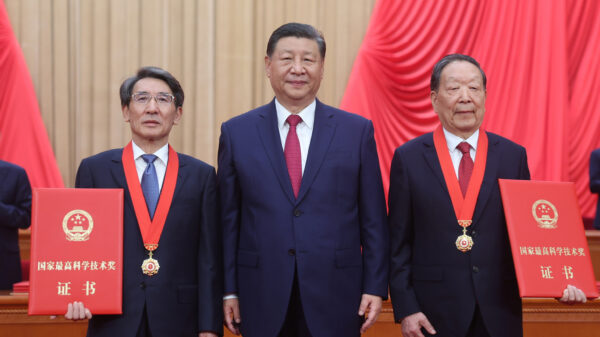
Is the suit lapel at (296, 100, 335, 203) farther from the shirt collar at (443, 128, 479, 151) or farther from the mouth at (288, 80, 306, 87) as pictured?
the shirt collar at (443, 128, 479, 151)

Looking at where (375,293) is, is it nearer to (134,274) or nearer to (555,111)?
(134,274)

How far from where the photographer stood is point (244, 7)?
446 cm

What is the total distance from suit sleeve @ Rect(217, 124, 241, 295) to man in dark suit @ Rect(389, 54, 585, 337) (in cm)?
46

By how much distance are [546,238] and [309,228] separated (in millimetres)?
663

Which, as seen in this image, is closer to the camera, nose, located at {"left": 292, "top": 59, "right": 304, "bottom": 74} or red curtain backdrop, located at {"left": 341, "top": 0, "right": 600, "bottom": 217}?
nose, located at {"left": 292, "top": 59, "right": 304, "bottom": 74}

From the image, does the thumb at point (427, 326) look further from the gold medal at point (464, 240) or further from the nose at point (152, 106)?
the nose at point (152, 106)

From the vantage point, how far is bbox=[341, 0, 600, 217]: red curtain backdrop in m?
4.34

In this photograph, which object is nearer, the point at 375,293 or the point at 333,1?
the point at 375,293

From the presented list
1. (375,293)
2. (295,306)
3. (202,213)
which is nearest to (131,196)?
(202,213)

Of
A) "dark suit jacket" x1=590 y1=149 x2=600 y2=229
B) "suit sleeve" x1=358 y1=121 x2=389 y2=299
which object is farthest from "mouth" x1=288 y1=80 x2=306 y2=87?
"dark suit jacket" x1=590 y1=149 x2=600 y2=229

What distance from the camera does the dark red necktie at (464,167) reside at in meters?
1.96

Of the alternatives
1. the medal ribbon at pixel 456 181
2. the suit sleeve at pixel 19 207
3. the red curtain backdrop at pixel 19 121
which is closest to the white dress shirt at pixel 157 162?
the medal ribbon at pixel 456 181

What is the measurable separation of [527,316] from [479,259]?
2.84 feet

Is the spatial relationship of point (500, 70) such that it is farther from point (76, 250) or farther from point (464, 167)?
point (76, 250)
